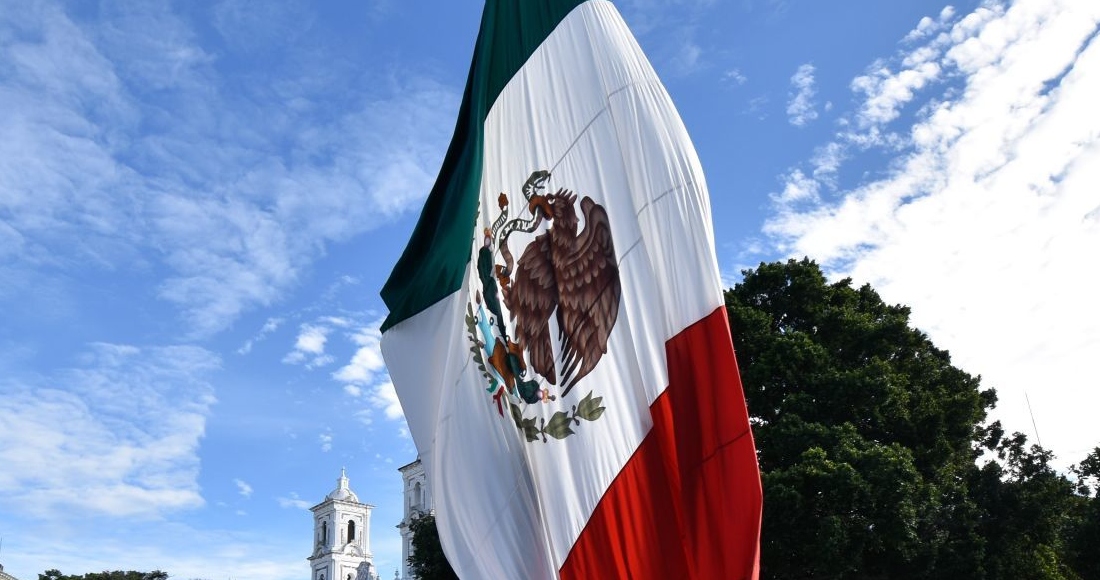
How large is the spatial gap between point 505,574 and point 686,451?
1717mm

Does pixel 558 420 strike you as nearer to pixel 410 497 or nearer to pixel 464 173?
pixel 464 173

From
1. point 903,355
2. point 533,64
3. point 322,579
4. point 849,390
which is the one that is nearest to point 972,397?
point 903,355

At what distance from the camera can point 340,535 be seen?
80750 millimetres

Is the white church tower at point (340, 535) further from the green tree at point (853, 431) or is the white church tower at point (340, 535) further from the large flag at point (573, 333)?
the large flag at point (573, 333)

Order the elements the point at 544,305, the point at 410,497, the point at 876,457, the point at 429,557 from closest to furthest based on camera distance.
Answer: the point at 544,305 → the point at 876,457 → the point at 429,557 → the point at 410,497

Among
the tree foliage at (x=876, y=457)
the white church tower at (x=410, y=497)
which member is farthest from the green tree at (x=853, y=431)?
the white church tower at (x=410, y=497)

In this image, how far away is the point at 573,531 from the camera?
5.75 meters

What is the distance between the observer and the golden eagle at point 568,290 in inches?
237

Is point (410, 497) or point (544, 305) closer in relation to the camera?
point (544, 305)

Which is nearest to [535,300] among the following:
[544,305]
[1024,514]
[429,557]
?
[544,305]

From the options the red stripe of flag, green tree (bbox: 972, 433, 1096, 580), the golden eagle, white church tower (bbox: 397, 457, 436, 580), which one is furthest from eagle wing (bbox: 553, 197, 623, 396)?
white church tower (bbox: 397, 457, 436, 580)

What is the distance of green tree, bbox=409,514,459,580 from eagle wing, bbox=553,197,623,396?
20996 mm

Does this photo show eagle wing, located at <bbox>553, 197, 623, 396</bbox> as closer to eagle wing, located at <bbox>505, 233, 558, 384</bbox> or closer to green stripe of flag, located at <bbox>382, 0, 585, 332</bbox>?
eagle wing, located at <bbox>505, 233, 558, 384</bbox>

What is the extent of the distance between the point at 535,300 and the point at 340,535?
80.6 meters
